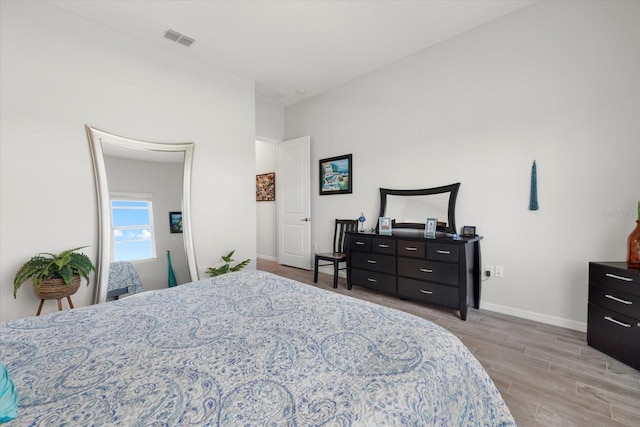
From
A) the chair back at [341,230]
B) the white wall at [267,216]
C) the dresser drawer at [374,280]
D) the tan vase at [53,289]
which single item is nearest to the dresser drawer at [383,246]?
the dresser drawer at [374,280]

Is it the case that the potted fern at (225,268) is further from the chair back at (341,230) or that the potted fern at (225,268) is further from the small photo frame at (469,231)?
the small photo frame at (469,231)

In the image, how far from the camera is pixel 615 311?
6.28 feet

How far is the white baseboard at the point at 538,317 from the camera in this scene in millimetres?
2377

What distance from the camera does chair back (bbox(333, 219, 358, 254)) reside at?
3.96 meters

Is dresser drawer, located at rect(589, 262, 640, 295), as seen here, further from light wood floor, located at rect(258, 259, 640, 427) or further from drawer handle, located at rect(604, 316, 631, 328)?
light wood floor, located at rect(258, 259, 640, 427)

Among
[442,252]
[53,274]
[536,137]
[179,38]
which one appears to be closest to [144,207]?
[53,274]

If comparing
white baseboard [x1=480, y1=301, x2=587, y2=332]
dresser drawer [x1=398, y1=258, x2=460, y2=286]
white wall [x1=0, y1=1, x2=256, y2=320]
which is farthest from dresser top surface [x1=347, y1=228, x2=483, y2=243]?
white wall [x1=0, y1=1, x2=256, y2=320]

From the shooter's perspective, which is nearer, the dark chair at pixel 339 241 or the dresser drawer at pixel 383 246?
the dresser drawer at pixel 383 246

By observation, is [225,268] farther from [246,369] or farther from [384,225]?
[246,369]

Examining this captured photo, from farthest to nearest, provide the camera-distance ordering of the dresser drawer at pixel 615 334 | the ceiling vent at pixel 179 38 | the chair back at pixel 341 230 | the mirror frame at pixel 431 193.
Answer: the chair back at pixel 341 230 < the mirror frame at pixel 431 193 < the ceiling vent at pixel 179 38 < the dresser drawer at pixel 615 334

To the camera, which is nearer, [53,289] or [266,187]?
[53,289]

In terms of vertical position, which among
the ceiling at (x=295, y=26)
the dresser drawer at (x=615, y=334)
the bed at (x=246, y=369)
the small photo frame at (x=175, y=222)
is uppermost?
the ceiling at (x=295, y=26)

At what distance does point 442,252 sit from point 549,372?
3.81ft

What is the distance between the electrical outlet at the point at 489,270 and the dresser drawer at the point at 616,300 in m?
0.77
